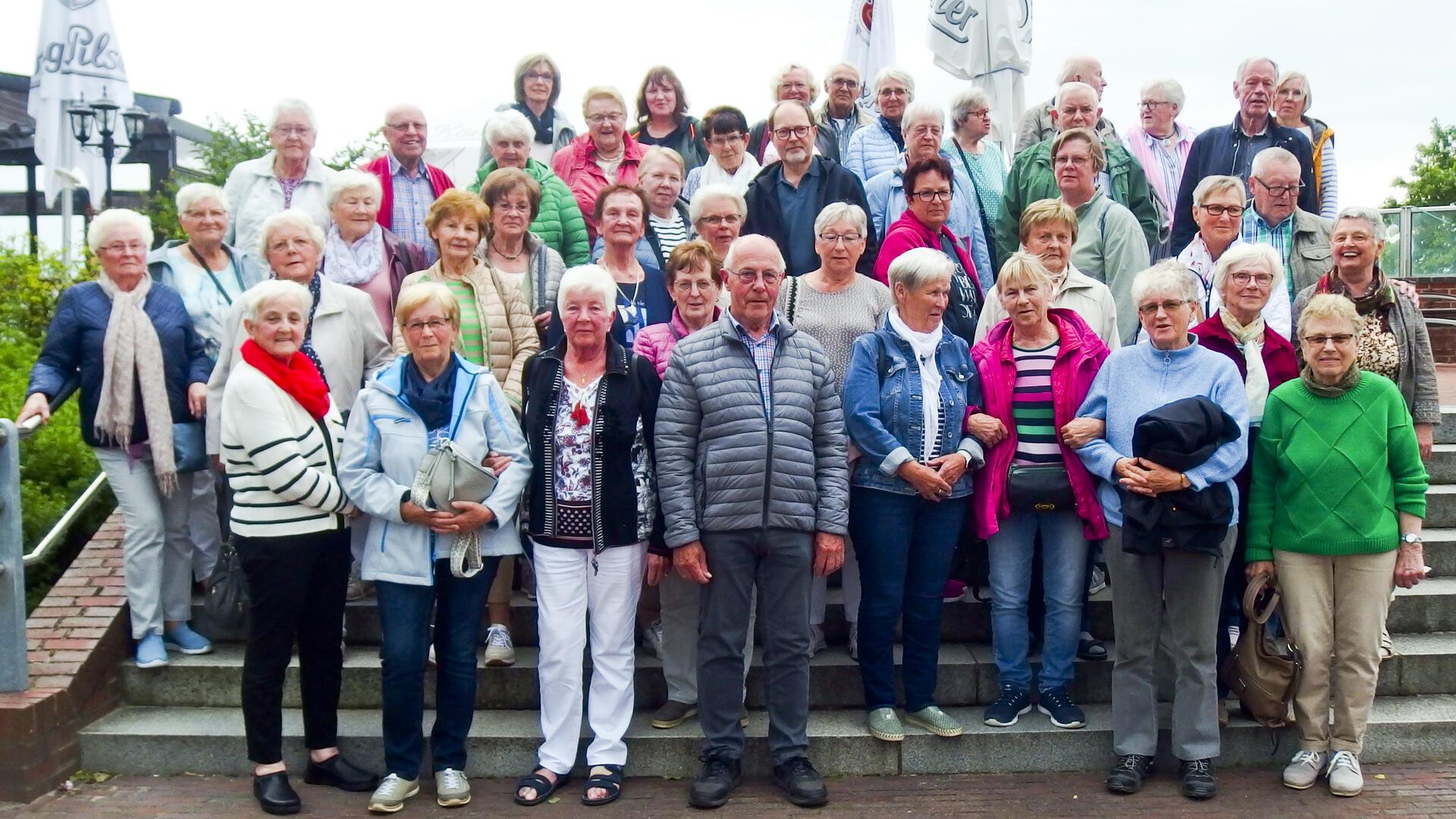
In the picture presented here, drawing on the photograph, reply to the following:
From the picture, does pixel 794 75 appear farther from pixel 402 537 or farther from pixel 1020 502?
pixel 402 537

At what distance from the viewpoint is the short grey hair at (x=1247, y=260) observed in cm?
479

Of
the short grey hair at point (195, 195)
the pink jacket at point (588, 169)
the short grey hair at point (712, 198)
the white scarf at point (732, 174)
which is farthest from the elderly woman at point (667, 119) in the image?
the short grey hair at point (195, 195)

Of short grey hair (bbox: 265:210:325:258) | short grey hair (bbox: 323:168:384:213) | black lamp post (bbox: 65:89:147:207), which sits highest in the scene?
black lamp post (bbox: 65:89:147:207)

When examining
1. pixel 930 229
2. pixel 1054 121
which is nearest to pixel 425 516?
pixel 930 229

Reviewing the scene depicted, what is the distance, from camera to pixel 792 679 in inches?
185

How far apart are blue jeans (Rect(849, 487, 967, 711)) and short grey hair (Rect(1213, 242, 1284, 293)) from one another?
4.64ft

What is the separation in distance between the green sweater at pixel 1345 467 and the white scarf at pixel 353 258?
4.09 m

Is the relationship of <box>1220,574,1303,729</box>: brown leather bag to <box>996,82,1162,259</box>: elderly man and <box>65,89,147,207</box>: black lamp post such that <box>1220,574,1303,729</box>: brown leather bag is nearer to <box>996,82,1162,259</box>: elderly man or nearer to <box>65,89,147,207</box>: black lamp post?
<box>996,82,1162,259</box>: elderly man

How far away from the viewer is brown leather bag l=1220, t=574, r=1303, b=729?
482cm

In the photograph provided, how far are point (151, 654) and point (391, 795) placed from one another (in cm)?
153

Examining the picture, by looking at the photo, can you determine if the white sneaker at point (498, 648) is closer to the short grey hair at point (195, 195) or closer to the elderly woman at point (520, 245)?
the elderly woman at point (520, 245)

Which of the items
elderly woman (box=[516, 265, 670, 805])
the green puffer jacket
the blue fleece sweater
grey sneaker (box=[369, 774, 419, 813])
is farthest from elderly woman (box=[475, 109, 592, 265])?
the blue fleece sweater

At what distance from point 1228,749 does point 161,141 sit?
90.4 feet

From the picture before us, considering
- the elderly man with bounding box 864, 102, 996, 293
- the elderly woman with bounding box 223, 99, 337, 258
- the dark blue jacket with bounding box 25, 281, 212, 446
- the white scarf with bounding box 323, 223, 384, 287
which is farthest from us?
the elderly man with bounding box 864, 102, 996, 293
